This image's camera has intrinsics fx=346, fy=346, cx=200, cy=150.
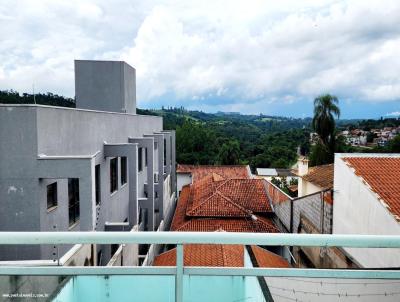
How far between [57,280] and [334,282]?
1463 millimetres

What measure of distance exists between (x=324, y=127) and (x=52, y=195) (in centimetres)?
2607

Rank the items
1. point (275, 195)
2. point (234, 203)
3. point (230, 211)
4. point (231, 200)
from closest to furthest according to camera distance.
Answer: point (230, 211)
point (275, 195)
point (234, 203)
point (231, 200)

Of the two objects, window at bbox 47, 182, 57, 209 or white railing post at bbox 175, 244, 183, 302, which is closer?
white railing post at bbox 175, 244, 183, 302

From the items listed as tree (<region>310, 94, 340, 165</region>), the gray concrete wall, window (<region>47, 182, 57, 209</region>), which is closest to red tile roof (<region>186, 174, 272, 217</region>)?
window (<region>47, 182, 57, 209</region>)

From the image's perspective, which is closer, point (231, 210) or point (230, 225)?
point (230, 225)

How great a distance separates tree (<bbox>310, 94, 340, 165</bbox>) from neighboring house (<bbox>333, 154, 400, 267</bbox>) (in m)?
18.7

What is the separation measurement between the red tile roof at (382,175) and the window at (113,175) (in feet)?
23.9

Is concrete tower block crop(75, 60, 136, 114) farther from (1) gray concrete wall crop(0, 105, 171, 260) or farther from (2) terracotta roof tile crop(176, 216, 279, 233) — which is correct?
(1) gray concrete wall crop(0, 105, 171, 260)

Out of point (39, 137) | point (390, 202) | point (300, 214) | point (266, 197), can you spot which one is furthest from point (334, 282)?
point (266, 197)

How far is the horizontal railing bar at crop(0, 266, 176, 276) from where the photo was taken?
1.72 metres

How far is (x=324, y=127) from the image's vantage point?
2934cm

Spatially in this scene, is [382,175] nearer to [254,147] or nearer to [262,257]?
[262,257]

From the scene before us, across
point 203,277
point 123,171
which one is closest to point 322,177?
point 123,171

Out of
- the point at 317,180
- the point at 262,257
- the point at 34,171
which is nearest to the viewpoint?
the point at 262,257
